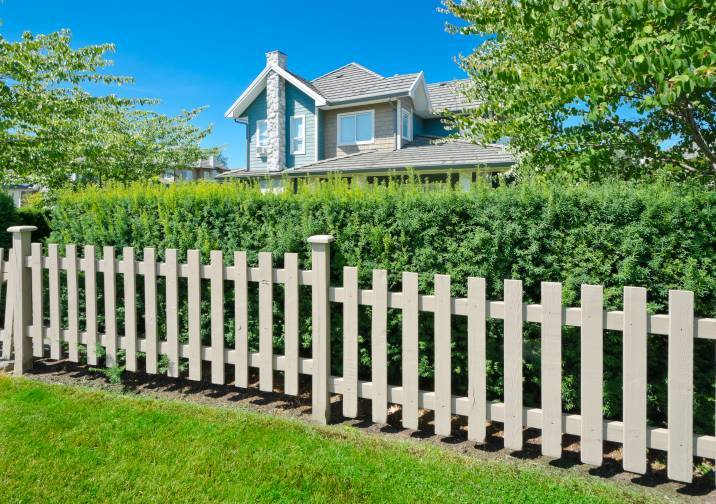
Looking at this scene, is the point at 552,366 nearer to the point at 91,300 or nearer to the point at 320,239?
the point at 320,239

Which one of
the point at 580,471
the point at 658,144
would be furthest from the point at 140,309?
the point at 658,144

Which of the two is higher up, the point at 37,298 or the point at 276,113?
the point at 276,113

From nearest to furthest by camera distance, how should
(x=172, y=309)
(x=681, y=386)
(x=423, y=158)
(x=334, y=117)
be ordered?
(x=681, y=386)
(x=172, y=309)
(x=423, y=158)
(x=334, y=117)

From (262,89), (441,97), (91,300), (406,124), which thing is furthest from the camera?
(262,89)

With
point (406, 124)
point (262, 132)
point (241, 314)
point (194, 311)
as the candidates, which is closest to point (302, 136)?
point (262, 132)

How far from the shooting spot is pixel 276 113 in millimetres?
19172

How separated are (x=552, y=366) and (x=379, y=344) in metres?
1.09

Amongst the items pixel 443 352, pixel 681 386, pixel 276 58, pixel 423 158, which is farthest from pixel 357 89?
pixel 681 386

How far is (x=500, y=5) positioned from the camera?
4367 millimetres

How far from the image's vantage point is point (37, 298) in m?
4.30

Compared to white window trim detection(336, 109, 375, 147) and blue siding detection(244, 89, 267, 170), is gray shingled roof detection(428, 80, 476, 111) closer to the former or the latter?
white window trim detection(336, 109, 375, 147)

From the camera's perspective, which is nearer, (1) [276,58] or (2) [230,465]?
(2) [230,465]

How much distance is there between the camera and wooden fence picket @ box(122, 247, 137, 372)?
3.92 metres

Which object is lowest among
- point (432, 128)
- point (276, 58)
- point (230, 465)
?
point (230, 465)
